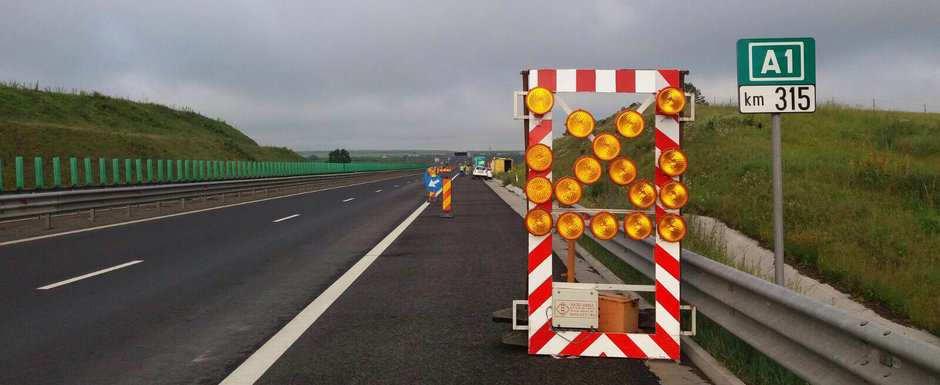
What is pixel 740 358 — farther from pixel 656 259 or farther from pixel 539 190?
pixel 539 190

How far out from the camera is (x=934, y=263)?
963 cm

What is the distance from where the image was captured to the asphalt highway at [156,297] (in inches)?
201

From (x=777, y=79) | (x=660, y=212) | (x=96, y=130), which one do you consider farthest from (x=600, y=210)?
(x=96, y=130)

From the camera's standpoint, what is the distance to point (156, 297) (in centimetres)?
764

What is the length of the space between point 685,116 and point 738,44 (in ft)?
3.22

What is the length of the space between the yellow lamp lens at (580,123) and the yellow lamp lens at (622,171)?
0.31 meters

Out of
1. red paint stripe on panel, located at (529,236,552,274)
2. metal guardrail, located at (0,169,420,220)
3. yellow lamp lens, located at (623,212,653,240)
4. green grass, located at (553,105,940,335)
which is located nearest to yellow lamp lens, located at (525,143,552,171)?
red paint stripe on panel, located at (529,236,552,274)

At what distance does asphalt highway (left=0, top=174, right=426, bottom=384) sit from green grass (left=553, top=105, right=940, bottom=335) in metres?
6.89

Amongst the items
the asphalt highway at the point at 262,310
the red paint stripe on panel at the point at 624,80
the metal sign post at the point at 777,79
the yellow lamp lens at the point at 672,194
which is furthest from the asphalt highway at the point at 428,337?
the metal sign post at the point at 777,79

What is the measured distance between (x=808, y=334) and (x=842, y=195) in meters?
13.1

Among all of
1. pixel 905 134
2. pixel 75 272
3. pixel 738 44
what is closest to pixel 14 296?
pixel 75 272

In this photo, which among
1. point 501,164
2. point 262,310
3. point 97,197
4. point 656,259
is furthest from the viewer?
point 501,164

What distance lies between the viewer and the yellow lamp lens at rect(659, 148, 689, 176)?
506cm

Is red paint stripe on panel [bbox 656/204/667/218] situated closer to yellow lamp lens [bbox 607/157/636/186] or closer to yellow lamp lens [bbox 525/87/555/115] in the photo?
yellow lamp lens [bbox 607/157/636/186]
